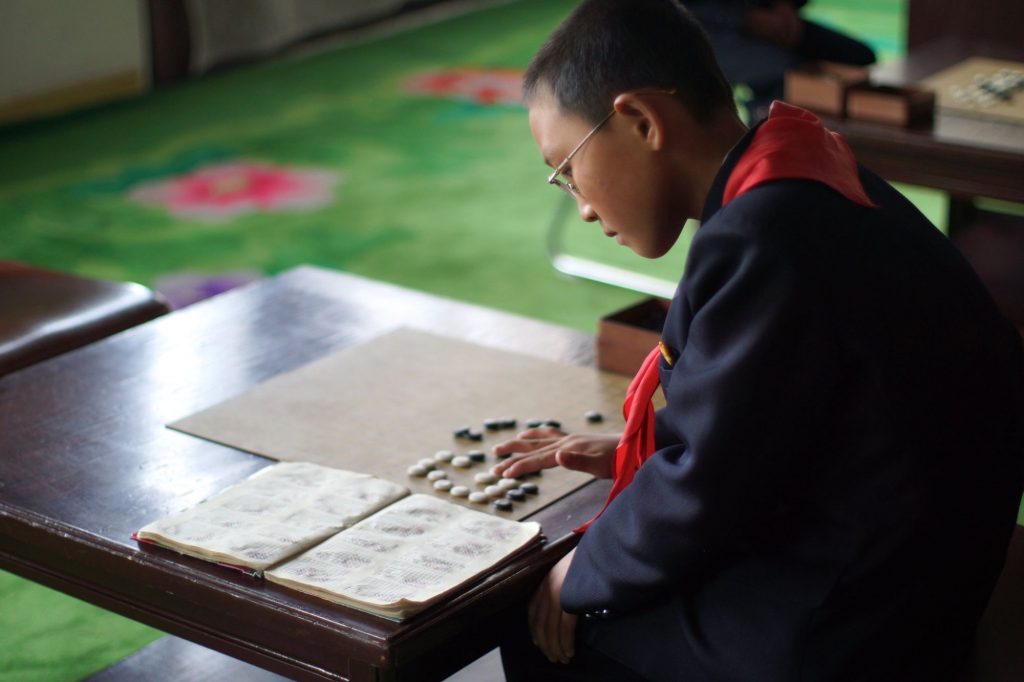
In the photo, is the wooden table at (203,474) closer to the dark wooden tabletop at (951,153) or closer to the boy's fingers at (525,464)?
the boy's fingers at (525,464)

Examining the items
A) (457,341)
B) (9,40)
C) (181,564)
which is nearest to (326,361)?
(457,341)

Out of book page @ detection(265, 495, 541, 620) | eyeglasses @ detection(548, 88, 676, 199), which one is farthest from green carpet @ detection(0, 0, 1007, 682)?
eyeglasses @ detection(548, 88, 676, 199)

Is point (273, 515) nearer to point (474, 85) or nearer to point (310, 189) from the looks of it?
point (310, 189)

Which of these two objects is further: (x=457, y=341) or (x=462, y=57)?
(x=462, y=57)

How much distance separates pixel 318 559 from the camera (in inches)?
61.0

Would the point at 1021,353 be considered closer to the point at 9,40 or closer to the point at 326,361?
the point at 326,361

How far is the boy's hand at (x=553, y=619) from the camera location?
1577 mm

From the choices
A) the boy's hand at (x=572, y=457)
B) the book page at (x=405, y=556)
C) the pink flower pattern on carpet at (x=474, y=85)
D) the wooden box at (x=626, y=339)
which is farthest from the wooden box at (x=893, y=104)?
the pink flower pattern on carpet at (x=474, y=85)

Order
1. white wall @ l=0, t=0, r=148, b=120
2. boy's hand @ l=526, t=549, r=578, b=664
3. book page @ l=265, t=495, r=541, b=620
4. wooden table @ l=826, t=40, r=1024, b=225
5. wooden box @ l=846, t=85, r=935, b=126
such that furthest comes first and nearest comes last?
1. white wall @ l=0, t=0, r=148, b=120
2. wooden box @ l=846, t=85, r=935, b=126
3. wooden table @ l=826, t=40, r=1024, b=225
4. boy's hand @ l=526, t=549, r=578, b=664
5. book page @ l=265, t=495, r=541, b=620

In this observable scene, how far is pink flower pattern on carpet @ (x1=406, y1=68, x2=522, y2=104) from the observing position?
5941 mm

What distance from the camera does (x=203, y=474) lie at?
1810 mm

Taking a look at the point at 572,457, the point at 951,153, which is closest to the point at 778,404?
the point at 572,457

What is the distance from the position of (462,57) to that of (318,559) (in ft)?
17.4

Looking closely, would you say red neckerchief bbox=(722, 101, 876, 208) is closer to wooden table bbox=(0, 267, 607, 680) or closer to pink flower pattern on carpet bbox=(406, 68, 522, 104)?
Result: wooden table bbox=(0, 267, 607, 680)
